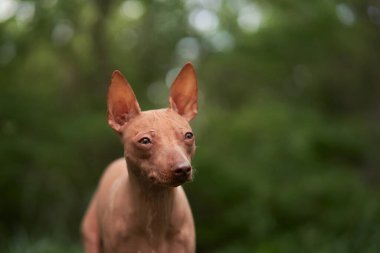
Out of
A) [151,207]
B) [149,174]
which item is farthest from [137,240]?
[149,174]

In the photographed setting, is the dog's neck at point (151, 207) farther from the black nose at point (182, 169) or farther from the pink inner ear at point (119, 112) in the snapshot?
the black nose at point (182, 169)

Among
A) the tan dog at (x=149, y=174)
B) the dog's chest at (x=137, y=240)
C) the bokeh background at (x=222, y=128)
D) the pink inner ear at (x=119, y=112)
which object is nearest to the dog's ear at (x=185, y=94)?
the tan dog at (x=149, y=174)

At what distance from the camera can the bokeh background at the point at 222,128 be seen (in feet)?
19.9

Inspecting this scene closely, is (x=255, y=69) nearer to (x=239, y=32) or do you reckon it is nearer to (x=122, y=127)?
(x=239, y=32)

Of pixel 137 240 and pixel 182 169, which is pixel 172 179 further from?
pixel 137 240

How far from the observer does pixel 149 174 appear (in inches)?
91.2

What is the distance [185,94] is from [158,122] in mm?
300

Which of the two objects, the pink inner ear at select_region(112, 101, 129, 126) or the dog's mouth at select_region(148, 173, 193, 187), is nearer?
the dog's mouth at select_region(148, 173, 193, 187)

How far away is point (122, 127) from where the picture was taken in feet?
8.30

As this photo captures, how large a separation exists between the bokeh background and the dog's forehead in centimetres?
349

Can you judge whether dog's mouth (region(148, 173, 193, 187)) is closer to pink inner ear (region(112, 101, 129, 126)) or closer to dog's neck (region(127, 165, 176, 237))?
dog's neck (region(127, 165, 176, 237))

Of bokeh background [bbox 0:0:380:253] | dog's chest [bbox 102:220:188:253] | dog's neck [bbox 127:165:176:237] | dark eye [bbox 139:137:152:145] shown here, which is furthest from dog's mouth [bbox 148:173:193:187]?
bokeh background [bbox 0:0:380:253]

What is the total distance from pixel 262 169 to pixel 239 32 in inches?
88.7

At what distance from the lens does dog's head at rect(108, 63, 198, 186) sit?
87.7 inches
